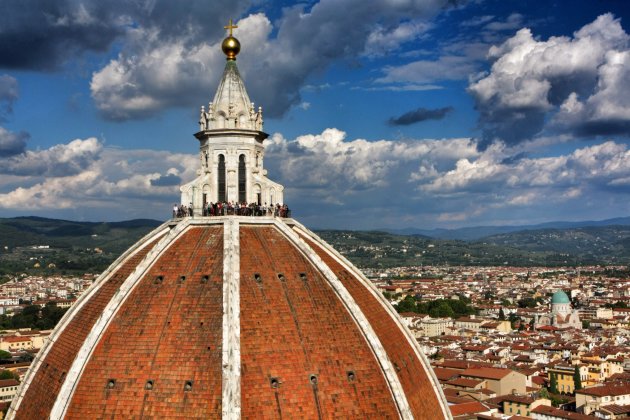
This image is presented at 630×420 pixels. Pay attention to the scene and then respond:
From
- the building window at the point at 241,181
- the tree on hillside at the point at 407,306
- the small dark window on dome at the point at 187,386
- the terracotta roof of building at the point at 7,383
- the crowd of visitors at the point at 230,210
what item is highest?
the building window at the point at 241,181

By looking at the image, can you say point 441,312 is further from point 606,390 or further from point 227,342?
point 227,342

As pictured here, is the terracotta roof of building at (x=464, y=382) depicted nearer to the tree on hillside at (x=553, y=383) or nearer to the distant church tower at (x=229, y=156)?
the tree on hillside at (x=553, y=383)

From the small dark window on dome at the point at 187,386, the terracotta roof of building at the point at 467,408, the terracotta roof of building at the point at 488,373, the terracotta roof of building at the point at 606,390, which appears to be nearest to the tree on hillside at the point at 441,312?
the terracotta roof of building at the point at 488,373

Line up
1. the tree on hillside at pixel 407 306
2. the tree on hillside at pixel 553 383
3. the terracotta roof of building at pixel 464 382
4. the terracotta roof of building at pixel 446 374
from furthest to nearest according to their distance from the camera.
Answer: the tree on hillside at pixel 407 306, the tree on hillside at pixel 553 383, the terracotta roof of building at pixel 446 374, the terracotta roof of building at pixel 464 382

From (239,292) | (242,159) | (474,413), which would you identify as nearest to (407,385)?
(239,292)

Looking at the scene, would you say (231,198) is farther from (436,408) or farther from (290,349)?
(436,408)

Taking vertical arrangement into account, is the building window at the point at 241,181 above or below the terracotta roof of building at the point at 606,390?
above

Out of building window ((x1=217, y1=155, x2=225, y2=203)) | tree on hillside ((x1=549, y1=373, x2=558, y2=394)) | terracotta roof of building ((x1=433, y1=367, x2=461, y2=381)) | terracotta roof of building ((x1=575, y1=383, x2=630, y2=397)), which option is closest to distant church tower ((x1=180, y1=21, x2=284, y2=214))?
building window ((x1=217, y1=155, x2=225, y2=203))
